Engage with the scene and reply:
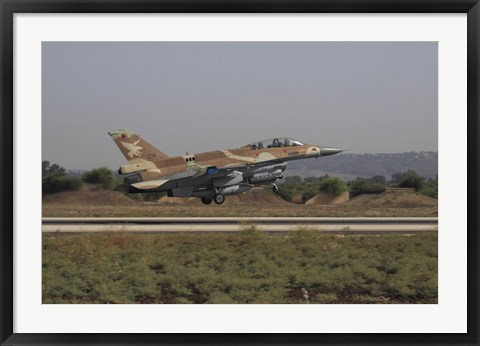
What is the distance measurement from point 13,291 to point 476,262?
28.9ft

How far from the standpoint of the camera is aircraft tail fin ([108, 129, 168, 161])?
1128 inches

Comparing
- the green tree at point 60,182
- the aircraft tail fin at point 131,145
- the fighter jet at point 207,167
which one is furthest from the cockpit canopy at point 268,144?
the green tree at point 60,182

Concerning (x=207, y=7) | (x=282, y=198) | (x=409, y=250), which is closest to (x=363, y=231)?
(x=409, y=250)

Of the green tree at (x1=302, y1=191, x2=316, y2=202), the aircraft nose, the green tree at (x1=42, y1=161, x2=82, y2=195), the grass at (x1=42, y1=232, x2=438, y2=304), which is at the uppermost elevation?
the aircraft nose

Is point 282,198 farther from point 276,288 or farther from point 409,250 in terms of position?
point 276,288

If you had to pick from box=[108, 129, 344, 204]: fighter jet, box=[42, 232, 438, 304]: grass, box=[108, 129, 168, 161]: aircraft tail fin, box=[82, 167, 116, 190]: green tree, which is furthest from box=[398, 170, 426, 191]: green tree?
box=[82, 167, 116, 190]: green tree

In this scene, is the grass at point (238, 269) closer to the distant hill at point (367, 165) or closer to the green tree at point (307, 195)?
the green tree at point (307, 195)

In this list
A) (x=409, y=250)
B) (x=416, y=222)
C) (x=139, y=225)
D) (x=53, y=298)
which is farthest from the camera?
(x=416, y=222)

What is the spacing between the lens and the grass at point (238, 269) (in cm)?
1491

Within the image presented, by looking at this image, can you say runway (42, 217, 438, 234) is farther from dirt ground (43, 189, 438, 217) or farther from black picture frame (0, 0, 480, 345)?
black picture frame (0, 0, 480, 345)

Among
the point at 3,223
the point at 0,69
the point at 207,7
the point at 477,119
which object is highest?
the point at 207,7

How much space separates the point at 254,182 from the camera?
30.6 meters

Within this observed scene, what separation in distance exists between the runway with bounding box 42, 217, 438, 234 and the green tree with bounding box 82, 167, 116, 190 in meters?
1.95

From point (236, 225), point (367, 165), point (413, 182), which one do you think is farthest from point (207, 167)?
point (367, 165)
